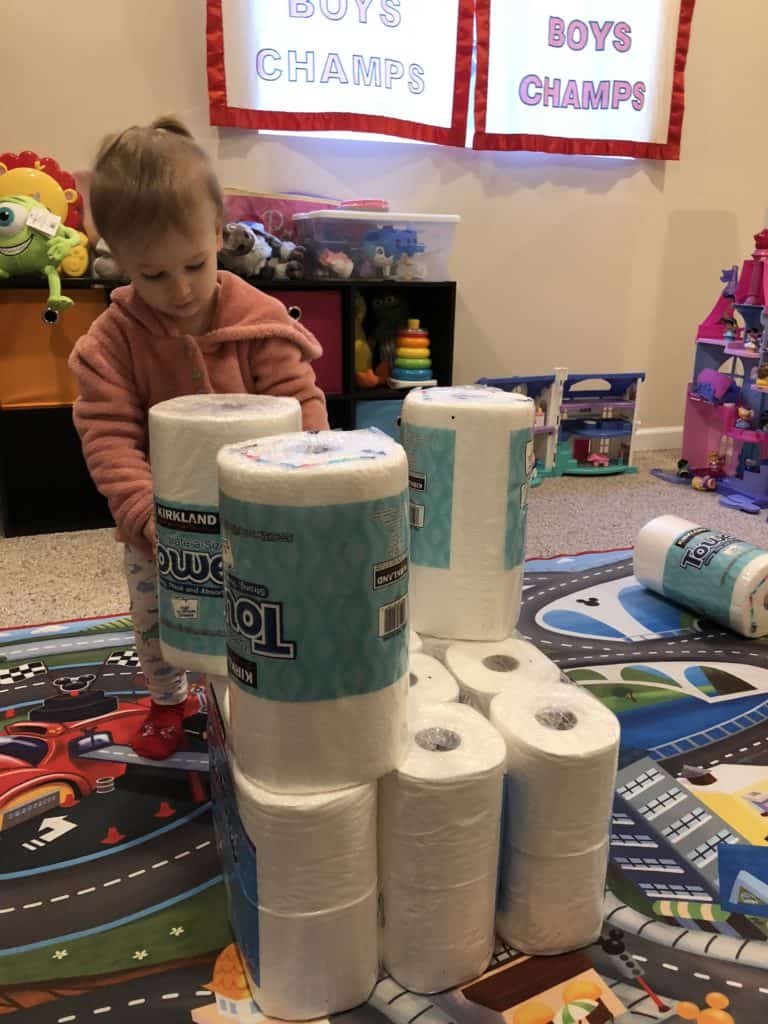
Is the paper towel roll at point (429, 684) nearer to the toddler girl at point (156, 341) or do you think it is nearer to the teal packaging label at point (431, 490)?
the teal packaging label at point (431, 490)

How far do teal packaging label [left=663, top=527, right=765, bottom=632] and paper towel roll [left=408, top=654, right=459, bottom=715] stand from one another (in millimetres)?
716

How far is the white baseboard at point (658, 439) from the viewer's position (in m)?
2.65

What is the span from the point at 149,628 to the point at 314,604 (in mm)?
474

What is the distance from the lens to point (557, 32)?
220 cm

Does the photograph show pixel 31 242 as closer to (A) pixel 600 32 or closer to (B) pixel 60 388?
(B) pixel 60 388

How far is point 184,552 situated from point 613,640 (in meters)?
0.83

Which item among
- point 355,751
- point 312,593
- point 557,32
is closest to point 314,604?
point 312,593

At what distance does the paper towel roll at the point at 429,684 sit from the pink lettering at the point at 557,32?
201 cm

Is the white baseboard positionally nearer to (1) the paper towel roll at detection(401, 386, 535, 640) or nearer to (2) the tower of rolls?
(1) the paper towel roll at detection(401, 386, 535, 640)

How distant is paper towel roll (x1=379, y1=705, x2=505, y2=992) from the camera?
2.14 feet

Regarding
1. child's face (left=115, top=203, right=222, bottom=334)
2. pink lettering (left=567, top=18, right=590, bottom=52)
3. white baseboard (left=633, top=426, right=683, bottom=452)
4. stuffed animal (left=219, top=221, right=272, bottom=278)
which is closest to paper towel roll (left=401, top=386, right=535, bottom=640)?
child's face (left=115, top=203, right=222, bottom=334)

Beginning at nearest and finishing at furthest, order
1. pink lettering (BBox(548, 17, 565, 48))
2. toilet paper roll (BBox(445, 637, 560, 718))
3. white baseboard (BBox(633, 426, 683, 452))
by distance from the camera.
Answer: toilet paper roll (BBox(445, 637, 560, 718)), pink lettering (BBox(548, 17, 565, 48)), white baseboard (BBox(633, 426, 683, 452))

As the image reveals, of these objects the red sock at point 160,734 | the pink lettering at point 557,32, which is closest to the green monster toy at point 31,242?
the red sock at point 160,734

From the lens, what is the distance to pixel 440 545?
2.88 feet
